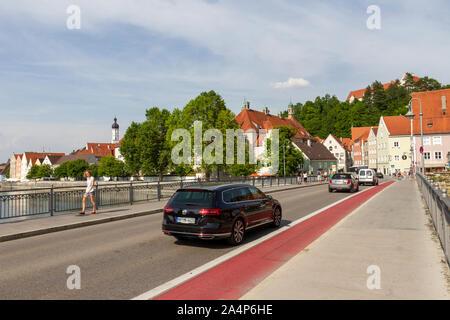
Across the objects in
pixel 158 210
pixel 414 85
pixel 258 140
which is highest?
pixel 414 85

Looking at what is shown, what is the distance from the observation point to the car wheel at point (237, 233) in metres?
8.19

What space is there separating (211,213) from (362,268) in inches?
131

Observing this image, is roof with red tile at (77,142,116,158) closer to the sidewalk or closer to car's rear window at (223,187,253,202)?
car's rear window at (223,187,253,202)

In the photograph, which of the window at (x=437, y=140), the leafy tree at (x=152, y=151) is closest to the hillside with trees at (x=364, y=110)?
the window at (x=437, y=140)

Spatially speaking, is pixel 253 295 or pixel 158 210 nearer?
pixel 253 295

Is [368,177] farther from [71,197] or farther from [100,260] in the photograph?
[100,260]

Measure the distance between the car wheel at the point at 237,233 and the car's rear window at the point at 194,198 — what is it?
89cm
